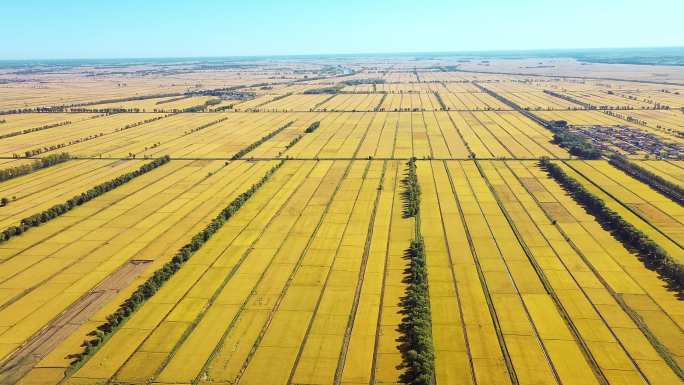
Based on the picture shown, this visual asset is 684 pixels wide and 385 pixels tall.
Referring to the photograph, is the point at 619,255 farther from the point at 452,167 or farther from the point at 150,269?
the point at 150,269

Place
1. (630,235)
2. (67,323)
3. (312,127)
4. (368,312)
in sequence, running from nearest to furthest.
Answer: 1. (67,323)
2. (368,312)
3. (630,235)
4. (312,127)

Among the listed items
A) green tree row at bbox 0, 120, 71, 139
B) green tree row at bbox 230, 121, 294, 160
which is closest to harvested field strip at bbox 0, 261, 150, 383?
green tree row at bbox 230, 121, 294, 160

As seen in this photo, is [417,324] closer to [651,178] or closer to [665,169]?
[651,178]

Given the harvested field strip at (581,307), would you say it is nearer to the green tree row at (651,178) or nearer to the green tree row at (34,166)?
the green tree row at (651,178)

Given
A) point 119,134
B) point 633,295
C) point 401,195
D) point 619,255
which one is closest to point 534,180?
point 401,195

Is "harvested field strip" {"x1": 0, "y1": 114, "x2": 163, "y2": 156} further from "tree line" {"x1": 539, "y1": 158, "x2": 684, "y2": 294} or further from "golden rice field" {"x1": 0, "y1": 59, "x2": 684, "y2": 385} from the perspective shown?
"tree line" {"x1": 539, "y1": 158, "x2": 684, "y2": 294}

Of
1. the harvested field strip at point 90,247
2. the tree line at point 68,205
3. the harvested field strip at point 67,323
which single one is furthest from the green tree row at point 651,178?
the tree line at point 68,205

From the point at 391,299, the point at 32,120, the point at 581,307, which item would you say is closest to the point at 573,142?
the point at 581,307
